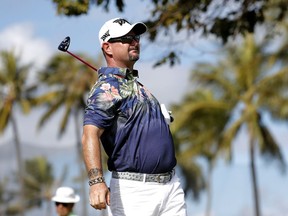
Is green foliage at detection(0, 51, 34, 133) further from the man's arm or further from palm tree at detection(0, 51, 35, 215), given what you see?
the man's arm

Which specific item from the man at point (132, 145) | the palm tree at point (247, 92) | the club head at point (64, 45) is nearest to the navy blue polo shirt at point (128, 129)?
the man at point (132, 145)

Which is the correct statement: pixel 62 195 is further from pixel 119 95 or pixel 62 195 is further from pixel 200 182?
pixel 200 182

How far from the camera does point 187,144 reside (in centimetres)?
4388

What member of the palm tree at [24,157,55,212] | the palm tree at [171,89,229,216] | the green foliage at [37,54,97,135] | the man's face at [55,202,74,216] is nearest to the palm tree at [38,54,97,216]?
the green foliage at [37,54,97,135]

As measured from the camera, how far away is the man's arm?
5113 mm

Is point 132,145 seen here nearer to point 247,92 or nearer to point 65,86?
point 247,92

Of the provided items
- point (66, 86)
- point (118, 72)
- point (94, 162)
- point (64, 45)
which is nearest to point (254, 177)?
point (66, 86)

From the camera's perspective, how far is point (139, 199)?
5.45 m

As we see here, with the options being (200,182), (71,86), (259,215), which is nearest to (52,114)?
(71,86)

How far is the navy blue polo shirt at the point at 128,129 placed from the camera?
5.45 m

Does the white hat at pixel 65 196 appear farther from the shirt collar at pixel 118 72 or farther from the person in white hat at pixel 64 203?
the shirt collar at pixel 118 72

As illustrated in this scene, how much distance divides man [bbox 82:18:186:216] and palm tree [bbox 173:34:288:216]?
3049 cm

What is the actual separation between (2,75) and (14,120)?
2625 millimetres

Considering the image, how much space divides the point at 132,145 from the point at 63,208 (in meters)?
4.83
